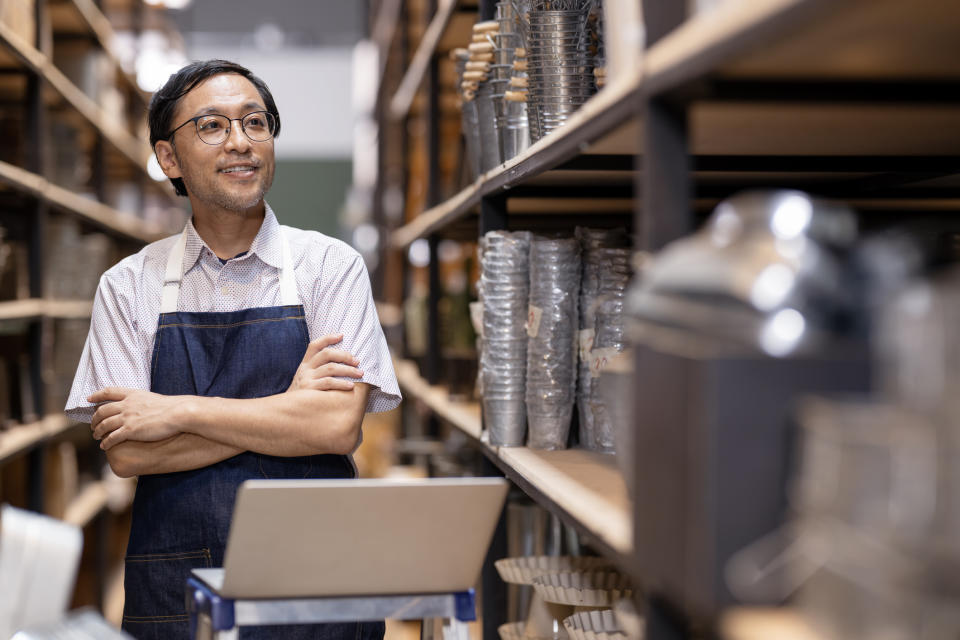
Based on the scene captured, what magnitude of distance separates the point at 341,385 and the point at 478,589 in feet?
2.80

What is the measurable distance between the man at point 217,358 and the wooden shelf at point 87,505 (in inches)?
83.8

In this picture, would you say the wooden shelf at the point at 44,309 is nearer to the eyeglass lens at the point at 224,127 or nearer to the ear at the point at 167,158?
the ear at the point at 167,158

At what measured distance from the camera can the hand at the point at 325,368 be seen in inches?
81.5

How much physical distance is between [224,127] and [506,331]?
793mm

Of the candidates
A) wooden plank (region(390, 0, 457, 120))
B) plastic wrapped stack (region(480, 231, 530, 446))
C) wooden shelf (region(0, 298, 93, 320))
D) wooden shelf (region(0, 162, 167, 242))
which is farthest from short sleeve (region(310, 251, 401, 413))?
wooden shelf (region(0, 298, 93, 320))

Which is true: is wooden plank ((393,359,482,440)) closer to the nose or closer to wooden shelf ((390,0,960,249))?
the nose

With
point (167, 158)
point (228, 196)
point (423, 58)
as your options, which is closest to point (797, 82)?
point (228, 196)

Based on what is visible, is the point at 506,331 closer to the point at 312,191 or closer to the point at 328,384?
the point at 328,384

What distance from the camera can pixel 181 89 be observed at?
7.66 ft

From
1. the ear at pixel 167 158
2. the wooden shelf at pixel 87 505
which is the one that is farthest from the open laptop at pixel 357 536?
the wooden shelf at pixel 87 505

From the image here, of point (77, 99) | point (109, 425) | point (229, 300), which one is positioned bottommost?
point (109, 425)

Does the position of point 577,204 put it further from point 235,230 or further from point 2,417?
point 2,417

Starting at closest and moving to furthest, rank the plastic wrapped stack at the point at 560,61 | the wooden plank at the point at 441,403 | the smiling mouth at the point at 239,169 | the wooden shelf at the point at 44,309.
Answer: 1. the plastic wrapped stack at the point at 560,61
2. the smiling mouth at the point at 239,169
3. the wooden plank at the point at 441,403
4. the wooden shelf at the point at 44,309

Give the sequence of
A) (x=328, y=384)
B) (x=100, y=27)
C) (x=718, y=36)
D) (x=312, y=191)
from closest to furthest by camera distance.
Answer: (x=718, y=36), (x=328, y=384), (x=100, y=27), (x=312, y=191)
